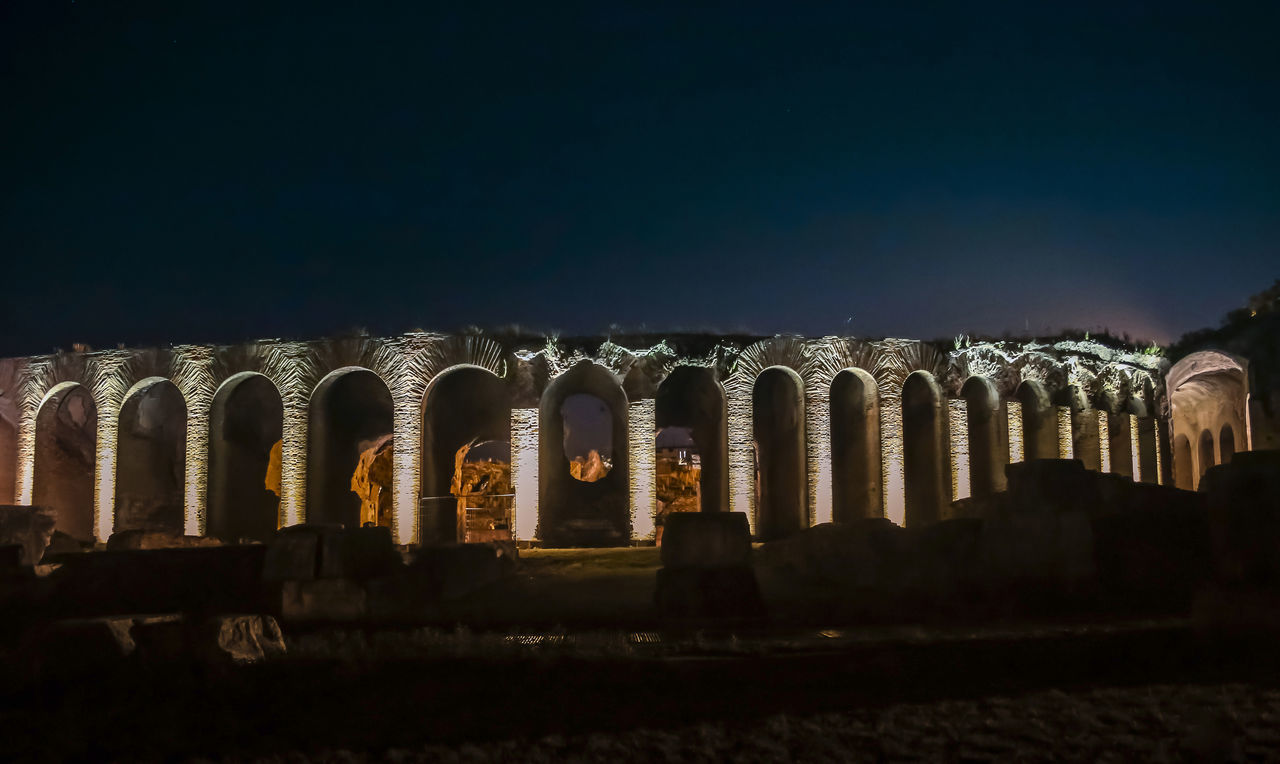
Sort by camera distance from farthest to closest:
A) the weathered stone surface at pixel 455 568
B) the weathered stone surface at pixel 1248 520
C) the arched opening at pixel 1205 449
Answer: the arched opening at pixel 1205 449 < the weathered stone surface at pixel 455 568 < the weathered stone surface at pixel 1248 520

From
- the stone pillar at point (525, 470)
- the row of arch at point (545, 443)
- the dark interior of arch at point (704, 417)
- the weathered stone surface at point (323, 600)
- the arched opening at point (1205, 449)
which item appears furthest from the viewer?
the arched opening at point (1205, 449)

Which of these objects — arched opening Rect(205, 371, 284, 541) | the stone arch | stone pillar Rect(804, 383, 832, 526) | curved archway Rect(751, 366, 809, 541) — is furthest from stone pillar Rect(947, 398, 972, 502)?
arched opening Rect(205, 371, 284, 541)

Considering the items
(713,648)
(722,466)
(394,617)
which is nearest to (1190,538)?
(713,648)

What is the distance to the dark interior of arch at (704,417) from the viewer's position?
785 inches

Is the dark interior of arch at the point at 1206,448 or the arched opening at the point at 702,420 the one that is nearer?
the arched opening at the point at 702,420

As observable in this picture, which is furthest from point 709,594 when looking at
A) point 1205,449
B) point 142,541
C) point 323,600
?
point 1205,449

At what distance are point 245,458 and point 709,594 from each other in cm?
1547

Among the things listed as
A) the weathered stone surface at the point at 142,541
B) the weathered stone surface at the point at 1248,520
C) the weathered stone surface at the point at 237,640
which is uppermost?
the weathered stone surface at the point at 1248,520

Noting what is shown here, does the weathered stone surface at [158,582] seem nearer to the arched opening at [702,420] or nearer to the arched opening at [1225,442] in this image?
the arched opening at [702,420]

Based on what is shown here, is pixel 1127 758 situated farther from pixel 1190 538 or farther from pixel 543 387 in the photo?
pixel 543 387

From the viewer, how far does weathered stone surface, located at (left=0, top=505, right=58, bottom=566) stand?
15570 millimetres

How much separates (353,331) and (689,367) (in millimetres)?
7278

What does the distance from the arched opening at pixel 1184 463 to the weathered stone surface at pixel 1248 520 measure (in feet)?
83.3

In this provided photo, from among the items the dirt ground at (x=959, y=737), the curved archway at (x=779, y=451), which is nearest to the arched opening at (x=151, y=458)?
the curved archway at (x=779, y=451)
